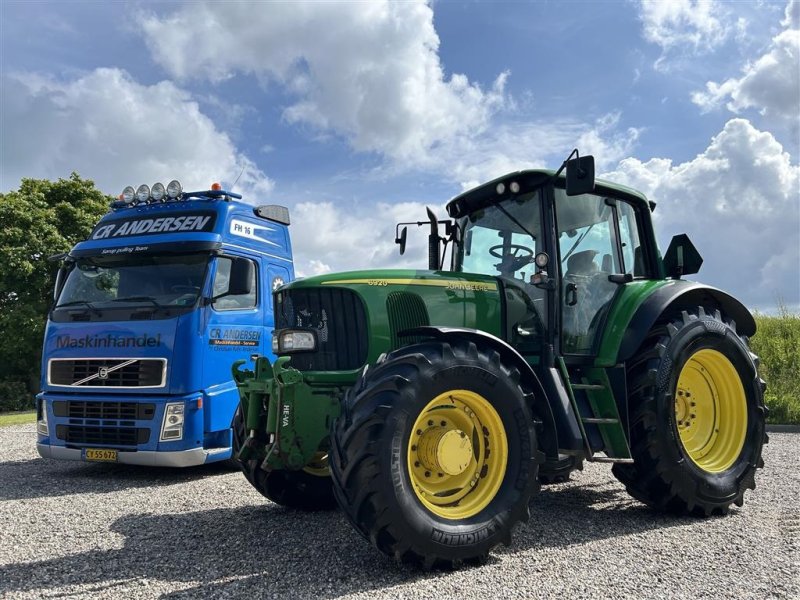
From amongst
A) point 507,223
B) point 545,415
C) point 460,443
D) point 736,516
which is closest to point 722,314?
point 736,516

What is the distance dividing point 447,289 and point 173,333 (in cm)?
363

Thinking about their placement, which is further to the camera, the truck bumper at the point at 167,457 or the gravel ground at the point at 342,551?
the truck bumper at the point at 167,457

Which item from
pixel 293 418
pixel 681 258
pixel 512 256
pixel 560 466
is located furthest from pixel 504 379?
pixel 681 258

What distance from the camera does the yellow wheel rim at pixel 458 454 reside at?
3.98 metres

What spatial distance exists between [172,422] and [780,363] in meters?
12.0

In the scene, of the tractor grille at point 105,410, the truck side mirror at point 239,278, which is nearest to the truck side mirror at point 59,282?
the tractor grille at point 105,410

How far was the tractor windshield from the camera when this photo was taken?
17.5ft

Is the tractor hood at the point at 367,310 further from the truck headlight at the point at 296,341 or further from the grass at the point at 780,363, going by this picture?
the grass at the point at 780,363

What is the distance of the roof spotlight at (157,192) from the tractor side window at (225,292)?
1.36 meters

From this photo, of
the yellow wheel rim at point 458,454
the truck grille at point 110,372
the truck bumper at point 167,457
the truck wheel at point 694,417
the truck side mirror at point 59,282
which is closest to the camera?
the yellow wheel rim at point 458,454

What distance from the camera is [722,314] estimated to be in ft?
19.8

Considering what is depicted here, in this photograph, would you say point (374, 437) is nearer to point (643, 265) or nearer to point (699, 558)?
point (699, 558)

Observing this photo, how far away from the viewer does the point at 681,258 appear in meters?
6.13

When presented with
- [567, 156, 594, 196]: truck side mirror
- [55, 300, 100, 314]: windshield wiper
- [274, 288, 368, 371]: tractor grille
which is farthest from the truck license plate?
[567, 156, 594, 196]: truck side mirror
